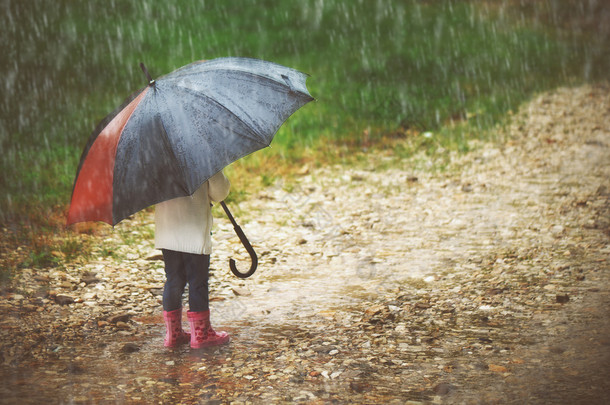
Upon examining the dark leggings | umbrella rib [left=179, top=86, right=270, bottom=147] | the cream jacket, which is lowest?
the dark leggings

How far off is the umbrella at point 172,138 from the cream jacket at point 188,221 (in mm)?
372

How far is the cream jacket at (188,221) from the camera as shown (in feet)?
12.5

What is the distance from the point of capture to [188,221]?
12.5 feet

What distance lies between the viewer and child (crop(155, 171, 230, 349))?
382 centimetres

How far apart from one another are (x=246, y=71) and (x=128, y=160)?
2.95 ft

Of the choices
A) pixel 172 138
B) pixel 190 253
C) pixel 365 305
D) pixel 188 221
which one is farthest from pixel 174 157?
pixel 365 305

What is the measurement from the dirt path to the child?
0.13 metres

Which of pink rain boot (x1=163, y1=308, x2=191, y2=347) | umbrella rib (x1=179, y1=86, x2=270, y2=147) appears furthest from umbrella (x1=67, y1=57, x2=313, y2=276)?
pink rain boot (x1=163, y1=308, x2=191, y2=347)

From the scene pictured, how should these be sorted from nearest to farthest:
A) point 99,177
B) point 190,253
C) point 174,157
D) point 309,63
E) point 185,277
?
point 174,157, point 99,177, point 190,253, point 185,277, point 309,63

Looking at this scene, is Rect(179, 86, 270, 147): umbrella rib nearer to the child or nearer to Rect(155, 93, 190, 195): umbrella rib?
Rect(155, 93, 190, 195): umbrella rib

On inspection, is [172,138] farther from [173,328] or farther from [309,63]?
[309,63]

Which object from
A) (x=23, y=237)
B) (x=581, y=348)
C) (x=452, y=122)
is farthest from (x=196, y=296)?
(x=452, y=122)

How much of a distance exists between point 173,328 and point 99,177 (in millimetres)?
1140

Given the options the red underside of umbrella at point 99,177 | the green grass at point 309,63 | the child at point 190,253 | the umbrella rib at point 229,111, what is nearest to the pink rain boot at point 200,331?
the child at point 190,253
